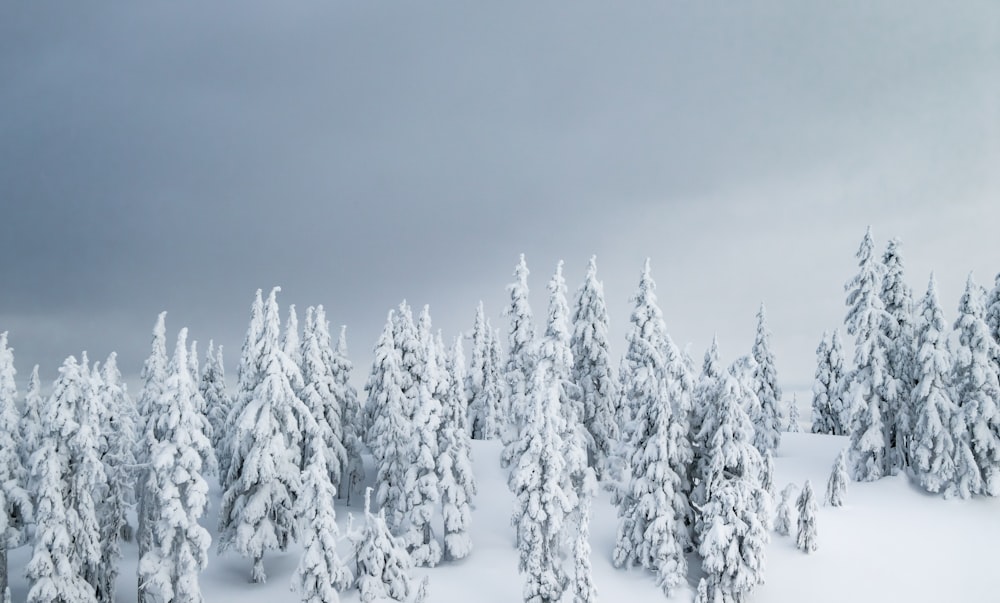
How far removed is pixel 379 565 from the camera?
3600 centimetres

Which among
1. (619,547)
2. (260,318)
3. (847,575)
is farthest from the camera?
(260,318)

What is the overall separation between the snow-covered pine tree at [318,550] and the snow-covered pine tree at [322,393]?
11.2 meters

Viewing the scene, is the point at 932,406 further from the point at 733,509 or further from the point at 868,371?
the point at 733,509

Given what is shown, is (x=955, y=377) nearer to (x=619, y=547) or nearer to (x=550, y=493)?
(x=619, y=547)

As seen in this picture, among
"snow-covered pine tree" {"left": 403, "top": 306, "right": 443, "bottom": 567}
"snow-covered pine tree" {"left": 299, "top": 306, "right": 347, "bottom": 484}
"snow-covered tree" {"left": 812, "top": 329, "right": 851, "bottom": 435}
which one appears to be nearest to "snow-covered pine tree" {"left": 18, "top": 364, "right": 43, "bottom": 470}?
"snow-covered pine tree" {"left": 299, "top": 306, "right": 347, "bottom": 484}

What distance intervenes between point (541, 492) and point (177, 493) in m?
17.8

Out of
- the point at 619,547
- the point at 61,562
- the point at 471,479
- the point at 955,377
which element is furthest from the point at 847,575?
the point at 61,562

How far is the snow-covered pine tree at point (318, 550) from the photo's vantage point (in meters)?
33.2

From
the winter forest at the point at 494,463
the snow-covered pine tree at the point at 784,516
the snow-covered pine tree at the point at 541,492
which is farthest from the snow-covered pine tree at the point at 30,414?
the snow-covered pine tree at the point at 784,516

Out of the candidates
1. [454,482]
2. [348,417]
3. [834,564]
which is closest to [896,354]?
[834,564]

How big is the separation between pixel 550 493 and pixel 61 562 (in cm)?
2379

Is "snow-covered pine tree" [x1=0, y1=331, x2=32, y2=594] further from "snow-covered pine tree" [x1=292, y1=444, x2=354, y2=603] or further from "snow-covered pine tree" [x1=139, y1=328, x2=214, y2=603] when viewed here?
"snow-covered pine tree" [x1=292, y1=444, x2=354, y2=603]

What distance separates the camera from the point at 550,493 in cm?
3547

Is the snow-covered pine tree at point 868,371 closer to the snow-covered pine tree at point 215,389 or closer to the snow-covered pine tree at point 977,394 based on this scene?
the snow-covered pine tree at point 977,394
